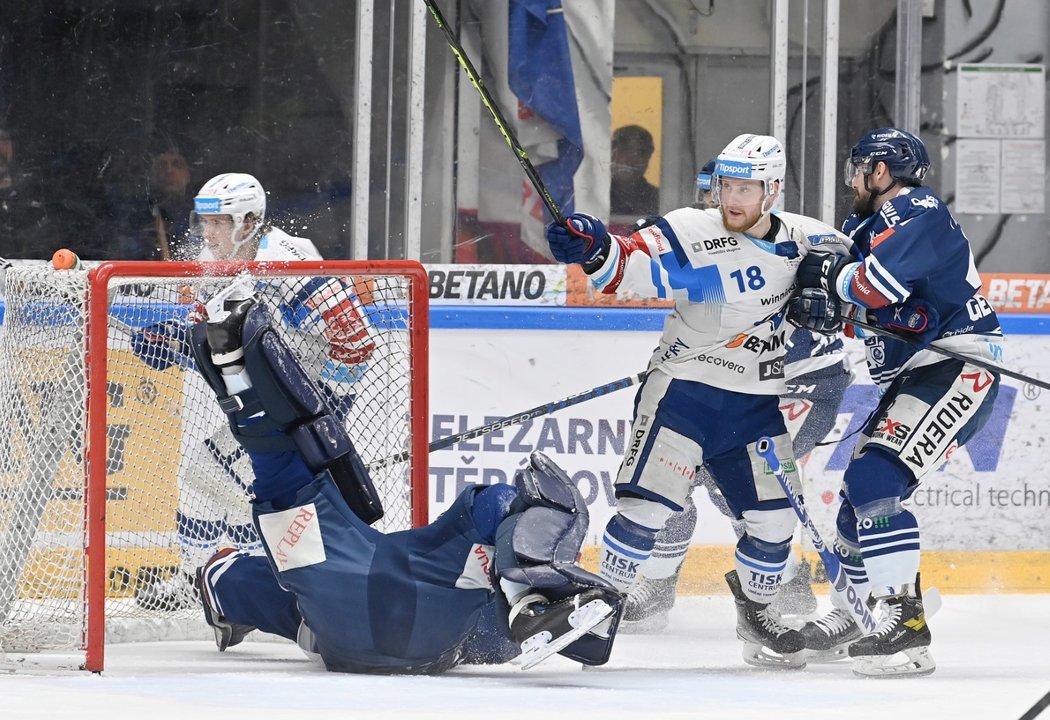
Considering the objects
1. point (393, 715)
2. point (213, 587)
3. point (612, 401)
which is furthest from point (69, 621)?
point (612, 401)

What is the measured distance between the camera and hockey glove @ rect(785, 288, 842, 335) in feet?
13.5

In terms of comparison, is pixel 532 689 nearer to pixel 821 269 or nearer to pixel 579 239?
pixel 579 239

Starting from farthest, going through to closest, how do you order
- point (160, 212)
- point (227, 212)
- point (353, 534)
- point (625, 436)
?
point (160, 212), point (625, 436), point (227, 212), point (353, 534)

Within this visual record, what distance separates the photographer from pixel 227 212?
454 cm

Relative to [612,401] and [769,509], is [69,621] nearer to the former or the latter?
[769,509]

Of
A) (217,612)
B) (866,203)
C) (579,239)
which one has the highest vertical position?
(866,203)

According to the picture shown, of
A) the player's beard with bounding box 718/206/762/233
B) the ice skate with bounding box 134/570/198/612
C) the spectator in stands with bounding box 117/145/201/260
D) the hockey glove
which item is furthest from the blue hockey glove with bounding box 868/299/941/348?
the spectator in stands with bounding box 117/145/201/260

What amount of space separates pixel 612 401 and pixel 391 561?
1.90 metres

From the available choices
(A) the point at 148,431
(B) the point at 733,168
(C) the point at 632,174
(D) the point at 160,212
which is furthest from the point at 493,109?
(D) the point at 160,212

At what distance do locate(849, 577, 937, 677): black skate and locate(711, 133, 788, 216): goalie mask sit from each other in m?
0.96

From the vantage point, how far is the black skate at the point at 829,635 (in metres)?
4.39

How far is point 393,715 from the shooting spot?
9.93 feet

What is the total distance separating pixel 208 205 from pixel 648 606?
1636 millimetres

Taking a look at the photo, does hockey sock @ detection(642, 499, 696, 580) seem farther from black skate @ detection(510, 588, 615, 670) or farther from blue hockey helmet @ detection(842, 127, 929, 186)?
black skate @ detection(510, 588, 615, 670)
